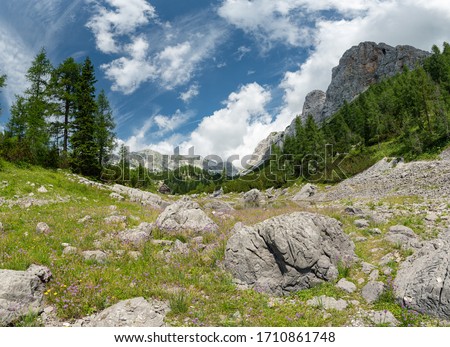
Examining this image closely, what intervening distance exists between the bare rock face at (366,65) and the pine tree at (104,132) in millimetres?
157005

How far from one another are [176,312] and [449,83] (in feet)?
305

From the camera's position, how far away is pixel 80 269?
28.3 ft

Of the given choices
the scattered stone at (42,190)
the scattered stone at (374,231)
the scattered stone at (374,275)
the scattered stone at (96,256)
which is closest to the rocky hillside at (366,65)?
the scattered stone at (42,190)

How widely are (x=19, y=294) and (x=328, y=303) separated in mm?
7706

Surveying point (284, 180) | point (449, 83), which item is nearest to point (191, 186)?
point (284, 180)

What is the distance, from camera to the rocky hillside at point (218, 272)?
6594mm

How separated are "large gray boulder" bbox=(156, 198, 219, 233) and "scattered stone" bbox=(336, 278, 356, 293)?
6.31 meters

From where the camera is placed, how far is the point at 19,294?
261 inches

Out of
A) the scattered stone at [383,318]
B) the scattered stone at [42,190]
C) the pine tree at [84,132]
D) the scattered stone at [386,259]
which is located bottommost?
the scattered stone at [383,318]

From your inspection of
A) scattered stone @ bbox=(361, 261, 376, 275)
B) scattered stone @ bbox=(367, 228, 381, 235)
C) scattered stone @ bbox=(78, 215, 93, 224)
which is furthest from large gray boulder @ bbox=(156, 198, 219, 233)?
scattered stone @ bbox=(367, 228, 381, 235)

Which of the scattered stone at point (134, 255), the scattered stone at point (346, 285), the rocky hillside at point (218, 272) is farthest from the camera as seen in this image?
the scattered stone at point (134, 255)

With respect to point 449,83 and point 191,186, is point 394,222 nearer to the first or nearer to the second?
point 449,83

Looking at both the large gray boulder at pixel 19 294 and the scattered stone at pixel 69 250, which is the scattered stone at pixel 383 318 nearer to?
the large gray boulder at pixel 19 294

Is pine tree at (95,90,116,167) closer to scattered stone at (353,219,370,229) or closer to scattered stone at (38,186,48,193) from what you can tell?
scattered stone at (38,186,48,193)
